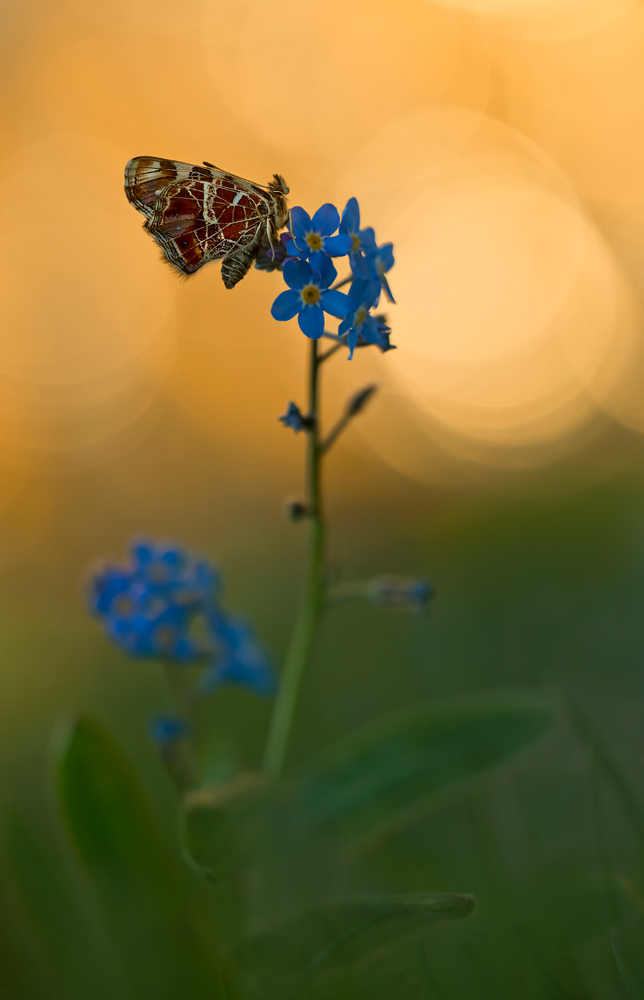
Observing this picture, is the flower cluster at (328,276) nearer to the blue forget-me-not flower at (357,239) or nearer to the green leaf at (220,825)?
the blue forget-me-not flower at (357,239)

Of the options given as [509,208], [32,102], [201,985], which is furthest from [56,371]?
[201,985]

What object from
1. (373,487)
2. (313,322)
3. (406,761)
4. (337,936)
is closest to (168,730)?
(406,761)

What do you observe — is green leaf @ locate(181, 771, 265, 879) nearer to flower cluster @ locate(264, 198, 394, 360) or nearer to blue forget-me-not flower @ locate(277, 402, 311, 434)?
blue forget-me-not flower @ locate(277, 402, 311, 434)

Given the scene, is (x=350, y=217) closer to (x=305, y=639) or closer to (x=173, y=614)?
(x=305, y=639)

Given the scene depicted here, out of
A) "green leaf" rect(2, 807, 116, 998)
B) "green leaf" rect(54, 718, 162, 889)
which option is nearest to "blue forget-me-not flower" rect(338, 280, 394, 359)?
"green leaf" rect(54, 718, 162, 889)

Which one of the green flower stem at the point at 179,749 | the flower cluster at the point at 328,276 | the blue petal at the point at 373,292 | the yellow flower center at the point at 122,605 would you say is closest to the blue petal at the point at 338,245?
the flower cluster at the point at 328,276

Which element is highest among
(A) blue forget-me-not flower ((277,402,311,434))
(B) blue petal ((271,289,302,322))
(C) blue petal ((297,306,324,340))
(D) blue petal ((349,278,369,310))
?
(D) blue petal ((349,278,369,310))
